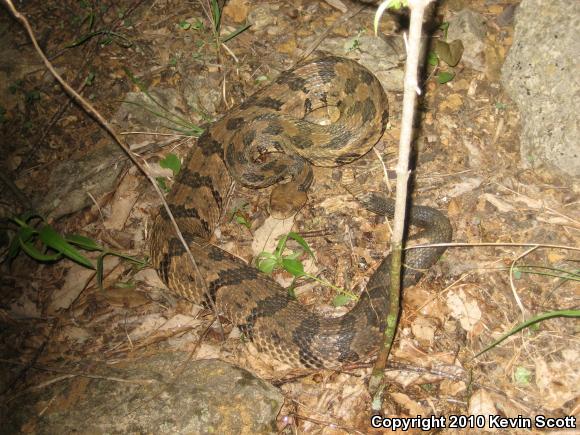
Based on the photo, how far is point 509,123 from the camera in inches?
178

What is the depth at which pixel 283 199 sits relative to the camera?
4.48 meters

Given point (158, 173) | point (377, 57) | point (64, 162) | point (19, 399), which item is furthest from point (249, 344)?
point (377, 57)

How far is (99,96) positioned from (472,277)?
4.64 metres

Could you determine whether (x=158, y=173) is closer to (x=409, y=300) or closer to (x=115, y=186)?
(x=115, y=186)

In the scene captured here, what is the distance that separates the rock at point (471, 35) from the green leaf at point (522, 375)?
3183 millimetres

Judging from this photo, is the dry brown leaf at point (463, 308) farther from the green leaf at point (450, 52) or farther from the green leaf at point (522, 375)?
the green leaf at point (450, 52)

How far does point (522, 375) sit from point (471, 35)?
364 cm

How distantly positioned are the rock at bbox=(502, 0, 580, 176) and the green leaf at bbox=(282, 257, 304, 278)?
236 cm

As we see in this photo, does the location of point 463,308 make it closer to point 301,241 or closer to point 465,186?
point 465,186

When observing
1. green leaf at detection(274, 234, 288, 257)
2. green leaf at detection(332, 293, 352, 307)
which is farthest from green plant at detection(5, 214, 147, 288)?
green leaf at detection(332, 293, 352, 307)

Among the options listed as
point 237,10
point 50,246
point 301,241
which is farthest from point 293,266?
point 237,10

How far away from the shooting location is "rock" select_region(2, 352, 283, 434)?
312 centimetres

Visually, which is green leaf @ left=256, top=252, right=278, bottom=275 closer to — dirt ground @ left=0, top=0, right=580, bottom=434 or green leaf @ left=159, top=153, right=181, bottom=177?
dirt ground @ left=0, top=0, right=580, bottom=434

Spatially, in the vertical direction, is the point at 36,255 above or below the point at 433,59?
below
